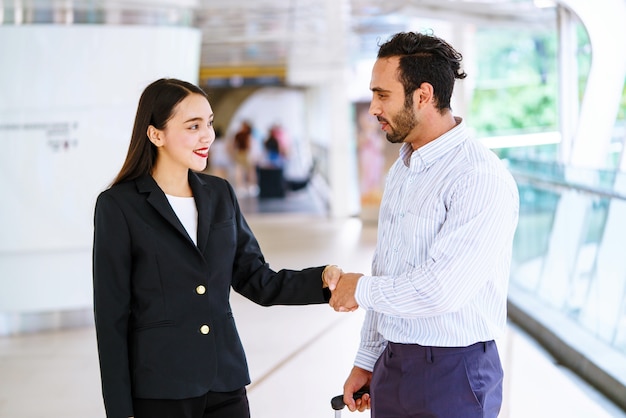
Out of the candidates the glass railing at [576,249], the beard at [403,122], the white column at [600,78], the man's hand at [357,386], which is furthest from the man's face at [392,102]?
the white column at [600,78]

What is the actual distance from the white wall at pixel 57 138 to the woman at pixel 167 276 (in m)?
5.10

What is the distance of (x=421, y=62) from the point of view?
2.55m

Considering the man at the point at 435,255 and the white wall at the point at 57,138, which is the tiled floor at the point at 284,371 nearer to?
the white wall at the point at 57,138

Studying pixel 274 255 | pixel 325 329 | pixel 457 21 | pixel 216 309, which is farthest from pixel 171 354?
pixel 457 21

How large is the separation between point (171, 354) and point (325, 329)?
508 centimetres

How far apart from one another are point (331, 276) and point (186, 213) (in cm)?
47

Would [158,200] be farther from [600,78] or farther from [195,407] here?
[600,78]

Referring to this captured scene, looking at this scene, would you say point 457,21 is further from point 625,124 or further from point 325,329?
point 325,329

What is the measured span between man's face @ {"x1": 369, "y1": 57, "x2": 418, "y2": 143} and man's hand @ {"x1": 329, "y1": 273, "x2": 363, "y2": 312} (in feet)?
1.35

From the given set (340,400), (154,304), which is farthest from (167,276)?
(340,400)

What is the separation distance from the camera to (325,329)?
301 inches

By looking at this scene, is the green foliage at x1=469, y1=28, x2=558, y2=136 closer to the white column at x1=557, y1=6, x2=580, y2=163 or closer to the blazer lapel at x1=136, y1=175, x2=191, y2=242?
A: the white column at x1=557, y1=6, x2=580, y2=163

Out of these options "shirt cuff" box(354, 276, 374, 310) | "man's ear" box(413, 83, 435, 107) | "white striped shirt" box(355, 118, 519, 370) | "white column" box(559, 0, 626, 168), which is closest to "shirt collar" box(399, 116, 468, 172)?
"white striped shirt" box(355, 118, 519, 370)

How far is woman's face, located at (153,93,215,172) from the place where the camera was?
8.91ft
